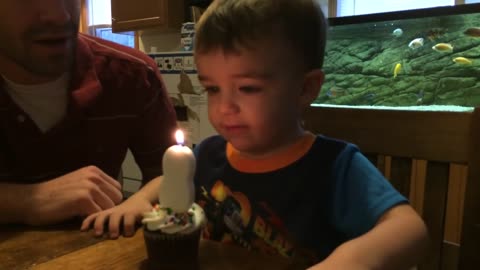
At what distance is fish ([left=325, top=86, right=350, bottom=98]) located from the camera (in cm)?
325

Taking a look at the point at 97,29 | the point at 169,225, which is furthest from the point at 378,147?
the point at 97,29

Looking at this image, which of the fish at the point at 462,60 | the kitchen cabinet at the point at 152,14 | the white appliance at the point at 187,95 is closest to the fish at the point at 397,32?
the fish at the point at 462,60

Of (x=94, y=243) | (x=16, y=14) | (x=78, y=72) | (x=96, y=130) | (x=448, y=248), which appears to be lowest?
(x=448, y=248)

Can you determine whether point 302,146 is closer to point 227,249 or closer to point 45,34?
point 227,249

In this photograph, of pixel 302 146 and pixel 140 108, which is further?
pixel 140 108

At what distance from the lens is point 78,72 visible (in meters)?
1.09

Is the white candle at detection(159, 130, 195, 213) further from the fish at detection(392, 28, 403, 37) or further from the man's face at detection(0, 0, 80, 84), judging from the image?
the fish at detection(392, 28, 403, 37)

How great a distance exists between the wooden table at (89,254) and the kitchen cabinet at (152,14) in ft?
11.1

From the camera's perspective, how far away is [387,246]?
561 millimetres

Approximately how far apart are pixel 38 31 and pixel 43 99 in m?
0.22

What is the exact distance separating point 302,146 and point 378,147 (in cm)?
32

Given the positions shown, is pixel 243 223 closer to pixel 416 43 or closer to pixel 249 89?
pixel 249 89

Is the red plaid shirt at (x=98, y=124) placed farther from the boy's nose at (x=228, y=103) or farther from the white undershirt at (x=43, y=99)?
the boy's nose at (x=228, y=103)

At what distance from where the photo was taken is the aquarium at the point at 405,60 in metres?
2.84
